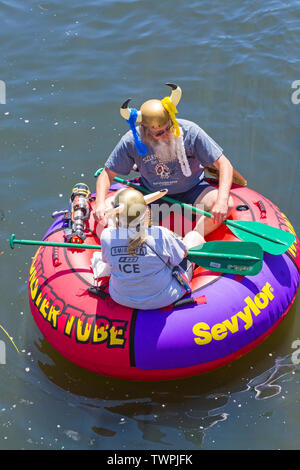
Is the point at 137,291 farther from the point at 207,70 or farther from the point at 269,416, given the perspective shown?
the point at 207,70

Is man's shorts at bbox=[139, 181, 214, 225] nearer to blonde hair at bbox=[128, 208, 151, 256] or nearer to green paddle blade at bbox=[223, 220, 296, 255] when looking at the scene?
green paddle blade at bbox=[223, 220, 296, 255]

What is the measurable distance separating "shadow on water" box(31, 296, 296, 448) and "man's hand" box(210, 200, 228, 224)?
1134mm

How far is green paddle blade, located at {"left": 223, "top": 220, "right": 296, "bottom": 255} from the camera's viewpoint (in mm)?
4500

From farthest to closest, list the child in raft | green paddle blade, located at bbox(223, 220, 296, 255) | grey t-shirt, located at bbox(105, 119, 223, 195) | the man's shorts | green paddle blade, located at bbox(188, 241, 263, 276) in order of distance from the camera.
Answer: the man's shorts < grey t-shirt, located at bbox(105, 119, 223, 195) < green paddle blade, located at bbox(223, 220, 296, 255) < green paddle blade, located at bbox(188, 241, 263, 276) < the child in raft

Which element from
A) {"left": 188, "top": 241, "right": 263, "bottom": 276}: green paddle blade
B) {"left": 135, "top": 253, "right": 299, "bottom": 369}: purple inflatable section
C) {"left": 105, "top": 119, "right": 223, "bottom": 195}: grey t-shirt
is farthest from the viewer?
{"left": 105, "top": 119, "right": 223, "bottom": 195}: grey t-shirt

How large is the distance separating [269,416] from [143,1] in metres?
6.22

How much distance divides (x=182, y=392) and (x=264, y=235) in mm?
1399

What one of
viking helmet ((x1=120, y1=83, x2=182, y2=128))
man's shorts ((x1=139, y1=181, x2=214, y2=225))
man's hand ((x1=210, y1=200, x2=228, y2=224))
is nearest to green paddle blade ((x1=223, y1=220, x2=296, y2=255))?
man's hand ((x1=210, y1=200, x2=228, y2=224))

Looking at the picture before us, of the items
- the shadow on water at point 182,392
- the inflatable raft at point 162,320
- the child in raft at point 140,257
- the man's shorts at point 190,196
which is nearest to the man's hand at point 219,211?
the inflatable raft at point 162,320

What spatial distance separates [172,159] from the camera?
4.69 meters

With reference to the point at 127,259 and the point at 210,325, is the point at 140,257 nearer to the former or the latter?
the point at 127,259

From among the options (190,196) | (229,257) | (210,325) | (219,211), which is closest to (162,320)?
(210,325)

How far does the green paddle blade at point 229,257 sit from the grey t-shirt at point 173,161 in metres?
0.71
